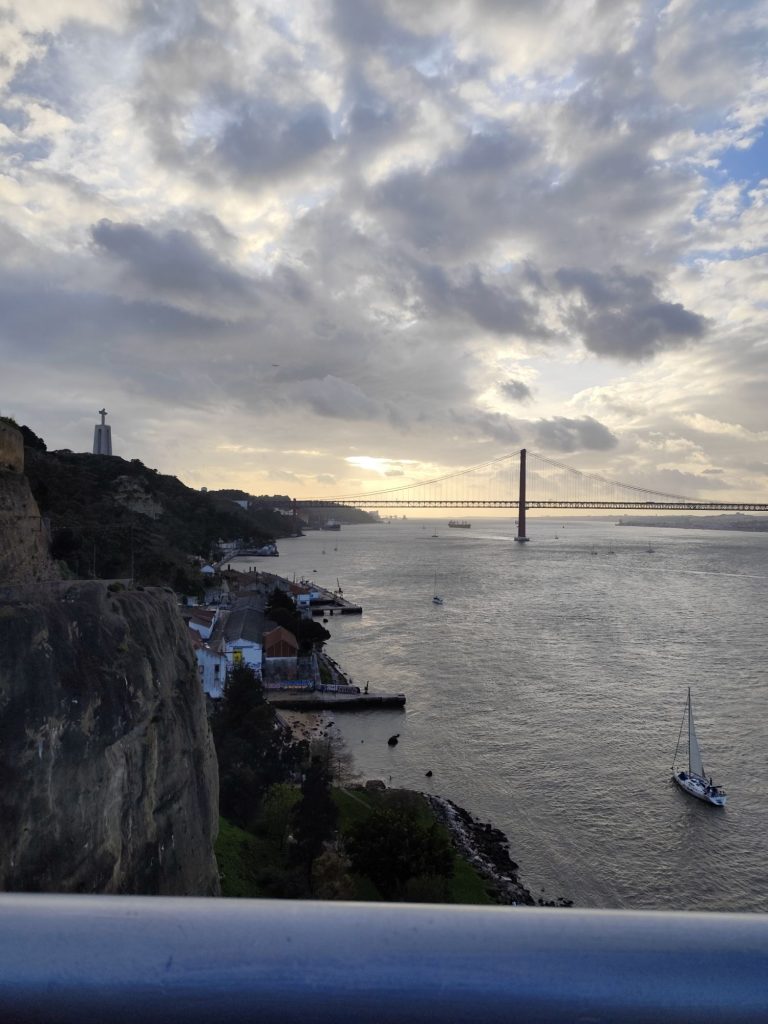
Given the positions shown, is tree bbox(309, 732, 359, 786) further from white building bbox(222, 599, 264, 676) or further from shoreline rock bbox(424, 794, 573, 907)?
white building bbox(222, 599, 264, 676)

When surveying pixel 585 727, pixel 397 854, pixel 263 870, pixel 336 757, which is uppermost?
pixel 397 854

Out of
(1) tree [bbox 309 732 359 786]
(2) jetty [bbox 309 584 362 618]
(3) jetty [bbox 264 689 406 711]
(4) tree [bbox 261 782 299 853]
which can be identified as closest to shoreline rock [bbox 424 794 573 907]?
(1) tree [bbox 309 732 359 786]

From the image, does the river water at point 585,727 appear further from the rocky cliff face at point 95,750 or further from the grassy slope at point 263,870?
the rocky cliff face at point 95,750

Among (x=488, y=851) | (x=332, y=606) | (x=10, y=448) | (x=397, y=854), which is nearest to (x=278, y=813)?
(x=397, y=854)

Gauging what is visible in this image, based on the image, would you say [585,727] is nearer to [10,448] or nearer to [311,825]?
[311,825]

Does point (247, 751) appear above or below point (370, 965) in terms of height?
below

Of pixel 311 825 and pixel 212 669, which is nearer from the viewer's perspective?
pixel 311 825
